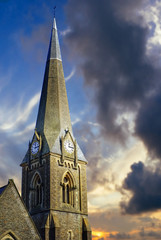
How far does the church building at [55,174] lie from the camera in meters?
43.8

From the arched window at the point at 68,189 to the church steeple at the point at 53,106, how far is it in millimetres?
4433

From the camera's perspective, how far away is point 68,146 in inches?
1937

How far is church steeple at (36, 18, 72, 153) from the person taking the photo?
162 feet

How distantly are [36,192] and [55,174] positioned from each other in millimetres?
4090

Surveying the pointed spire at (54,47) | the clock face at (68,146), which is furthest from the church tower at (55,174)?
the pointed spire at (54,47)

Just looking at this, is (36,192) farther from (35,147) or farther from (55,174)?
(35,147)

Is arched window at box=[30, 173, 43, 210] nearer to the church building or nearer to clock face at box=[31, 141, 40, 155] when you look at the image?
the church building

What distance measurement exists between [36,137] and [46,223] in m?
12.5

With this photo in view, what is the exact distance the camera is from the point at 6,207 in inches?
1298

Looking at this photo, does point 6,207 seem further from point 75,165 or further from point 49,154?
point 75,165

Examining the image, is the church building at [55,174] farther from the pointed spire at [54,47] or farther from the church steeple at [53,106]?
the pointed spire at [54,47]

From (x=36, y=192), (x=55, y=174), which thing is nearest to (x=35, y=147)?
(x=55, y=174)

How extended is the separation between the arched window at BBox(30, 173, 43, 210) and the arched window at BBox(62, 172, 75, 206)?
116 inches

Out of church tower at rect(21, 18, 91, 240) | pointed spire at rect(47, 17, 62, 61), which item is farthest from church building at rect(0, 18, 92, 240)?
pointed spire at rect(47, 17, 62, 61)
